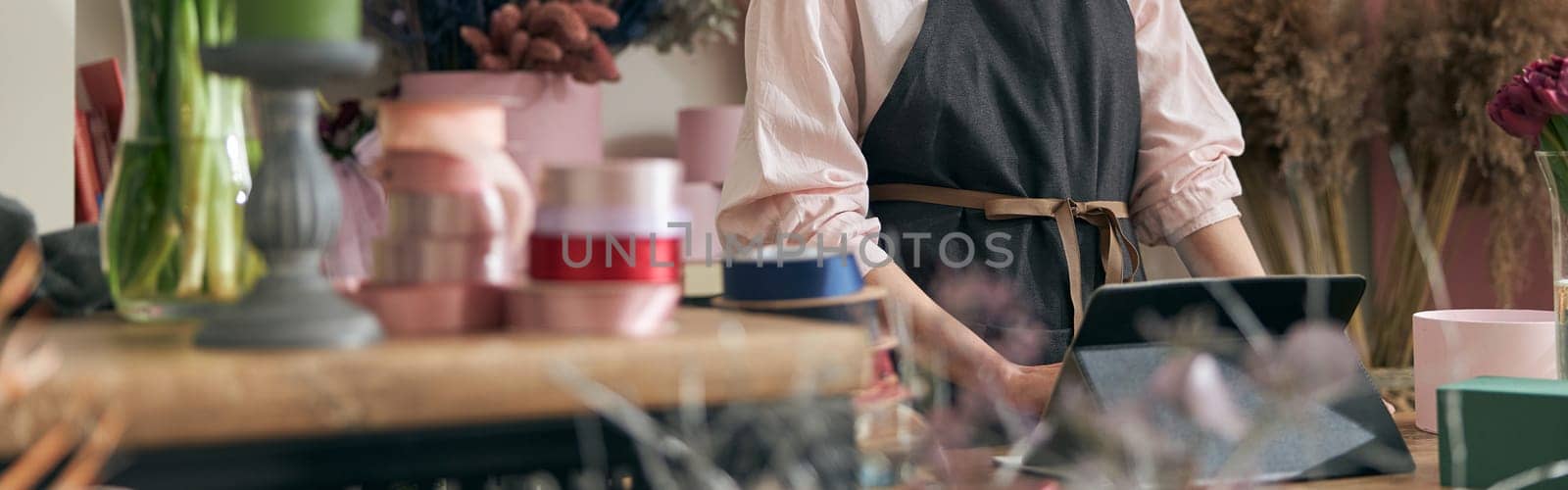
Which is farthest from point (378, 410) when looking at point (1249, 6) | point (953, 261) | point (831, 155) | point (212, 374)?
point (1249, 6)

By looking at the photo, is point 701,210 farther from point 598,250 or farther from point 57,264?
point 598,250

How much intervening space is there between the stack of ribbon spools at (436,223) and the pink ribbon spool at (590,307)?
0.08 feet

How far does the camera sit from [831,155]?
1.44m

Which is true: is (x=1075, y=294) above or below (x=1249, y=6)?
below

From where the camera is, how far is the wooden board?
0.51m

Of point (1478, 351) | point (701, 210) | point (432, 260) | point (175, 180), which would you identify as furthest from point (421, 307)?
point (701, 210)

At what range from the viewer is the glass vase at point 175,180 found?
0.68 m

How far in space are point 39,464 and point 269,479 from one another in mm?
84

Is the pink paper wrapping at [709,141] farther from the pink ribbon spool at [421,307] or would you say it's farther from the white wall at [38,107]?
the pink ribbon spool at [421,307]

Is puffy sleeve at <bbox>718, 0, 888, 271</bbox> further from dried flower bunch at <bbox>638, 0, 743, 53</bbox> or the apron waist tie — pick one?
dried flower bunch at <bbox>638, 0, 743, 53</bbox>

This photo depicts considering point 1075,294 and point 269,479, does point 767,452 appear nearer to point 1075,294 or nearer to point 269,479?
point 269,479

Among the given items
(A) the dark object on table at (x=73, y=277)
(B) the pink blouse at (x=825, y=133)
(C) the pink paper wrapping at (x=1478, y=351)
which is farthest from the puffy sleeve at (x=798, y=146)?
(A) the dark object on table at (x=73, y=277)

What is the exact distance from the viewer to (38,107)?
147 centimetres

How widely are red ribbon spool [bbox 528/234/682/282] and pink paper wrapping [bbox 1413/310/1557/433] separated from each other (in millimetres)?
716
